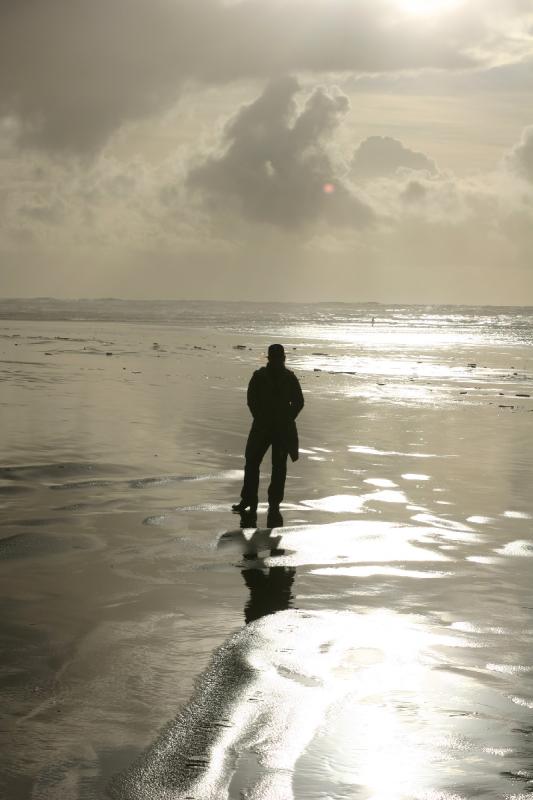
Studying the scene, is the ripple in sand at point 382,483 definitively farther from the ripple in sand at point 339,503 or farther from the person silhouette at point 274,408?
the person silhouette at point 274,408

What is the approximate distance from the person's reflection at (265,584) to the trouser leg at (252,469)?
1.23 meters

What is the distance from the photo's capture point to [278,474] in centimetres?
1058

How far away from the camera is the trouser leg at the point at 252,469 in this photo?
415 inches

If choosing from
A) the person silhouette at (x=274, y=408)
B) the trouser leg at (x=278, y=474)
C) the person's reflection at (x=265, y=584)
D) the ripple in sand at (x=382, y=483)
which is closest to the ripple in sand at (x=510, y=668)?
the person's reflection at (x=265, y=584)

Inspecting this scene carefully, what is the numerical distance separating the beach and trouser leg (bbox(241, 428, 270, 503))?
24cm

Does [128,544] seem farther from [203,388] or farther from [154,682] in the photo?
[203,388]

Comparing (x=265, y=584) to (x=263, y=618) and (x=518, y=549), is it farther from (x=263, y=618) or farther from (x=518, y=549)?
(x=518, y=549)

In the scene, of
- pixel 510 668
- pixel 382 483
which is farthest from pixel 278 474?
pixel 510 668

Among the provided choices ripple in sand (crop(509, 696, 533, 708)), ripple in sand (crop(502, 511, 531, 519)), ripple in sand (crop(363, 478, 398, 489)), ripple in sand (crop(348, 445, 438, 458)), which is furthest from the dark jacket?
ripple in sand (crop(509, 696, 533, 708))

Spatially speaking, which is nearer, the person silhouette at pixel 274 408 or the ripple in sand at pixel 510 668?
the ripple in sand at pixel 510 668

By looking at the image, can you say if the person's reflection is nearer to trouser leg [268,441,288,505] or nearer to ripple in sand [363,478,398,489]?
trouser leg [268,441,288,505]

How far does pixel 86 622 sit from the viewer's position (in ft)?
21.9

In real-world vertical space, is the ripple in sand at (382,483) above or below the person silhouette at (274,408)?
below

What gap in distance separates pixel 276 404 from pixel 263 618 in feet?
14.1
